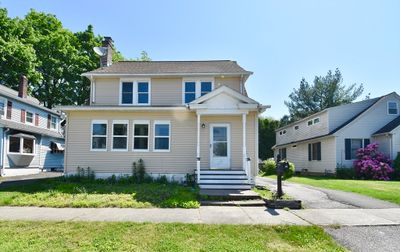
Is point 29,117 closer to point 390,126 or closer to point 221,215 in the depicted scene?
point 221,215

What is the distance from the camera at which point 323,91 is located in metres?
49.2

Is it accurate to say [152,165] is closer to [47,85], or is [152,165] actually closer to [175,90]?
[175,90]

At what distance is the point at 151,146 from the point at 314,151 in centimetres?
1591

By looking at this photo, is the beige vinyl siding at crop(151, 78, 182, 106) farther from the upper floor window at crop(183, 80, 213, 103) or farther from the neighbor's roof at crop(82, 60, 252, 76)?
the neighbor's roof at crop(82, 60, 252, 76)

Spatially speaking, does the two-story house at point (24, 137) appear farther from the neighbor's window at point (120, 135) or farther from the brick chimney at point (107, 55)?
the neighbor's window at point (120, 135)

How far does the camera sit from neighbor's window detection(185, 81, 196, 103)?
1577 cm

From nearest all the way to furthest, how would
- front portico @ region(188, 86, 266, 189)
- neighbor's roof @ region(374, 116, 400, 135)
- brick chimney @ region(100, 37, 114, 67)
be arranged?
1. front portico @ region(188, 86, 266, 189)
2. brick chimney @ region(100, 37, 114, 67)
3. neighbor's roof @ region(374, 116, 400, 135)

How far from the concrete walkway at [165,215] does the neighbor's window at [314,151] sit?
16.7 metres

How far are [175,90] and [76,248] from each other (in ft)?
37.7

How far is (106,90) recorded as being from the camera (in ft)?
52.8

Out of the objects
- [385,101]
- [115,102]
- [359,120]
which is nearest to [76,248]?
[115,102]

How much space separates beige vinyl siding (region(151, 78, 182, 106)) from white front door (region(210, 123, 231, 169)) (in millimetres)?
2849

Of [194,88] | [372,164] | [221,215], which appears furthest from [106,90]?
[372,164]

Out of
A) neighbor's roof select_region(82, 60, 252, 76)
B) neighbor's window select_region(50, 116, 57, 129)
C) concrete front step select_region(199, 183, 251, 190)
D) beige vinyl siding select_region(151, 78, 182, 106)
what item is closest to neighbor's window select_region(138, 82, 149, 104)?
beige vinyl siding select_region(151, 78, 182, 106)
